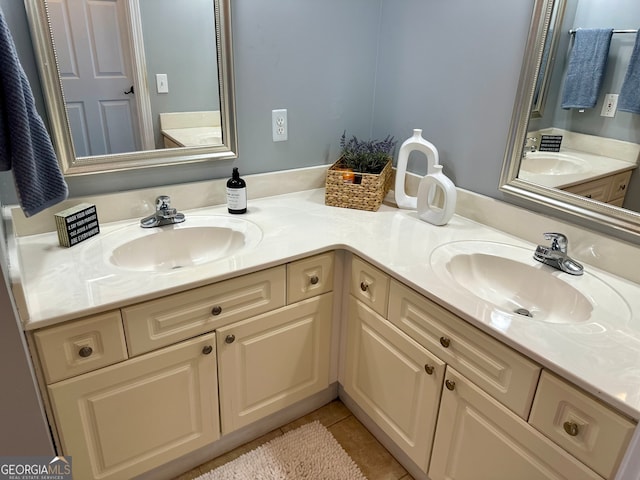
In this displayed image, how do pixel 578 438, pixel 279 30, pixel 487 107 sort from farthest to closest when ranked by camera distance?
pixel 279 30 → pixel 487 107 → pixel 578 438

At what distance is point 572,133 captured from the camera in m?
1.35

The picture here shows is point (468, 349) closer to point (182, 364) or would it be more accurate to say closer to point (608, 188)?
point (608, 188)

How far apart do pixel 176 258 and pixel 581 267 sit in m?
1.30

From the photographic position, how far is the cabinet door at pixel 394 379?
133 centimetres

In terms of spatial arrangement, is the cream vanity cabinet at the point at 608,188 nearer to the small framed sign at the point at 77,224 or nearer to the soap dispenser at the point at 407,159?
the soap dispenser at the point at 407,159

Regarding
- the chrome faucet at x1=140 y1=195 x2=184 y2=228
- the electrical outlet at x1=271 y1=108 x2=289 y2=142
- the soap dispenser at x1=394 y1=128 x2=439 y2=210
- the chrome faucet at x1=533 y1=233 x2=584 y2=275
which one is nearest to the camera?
the chrome faucet at x1=533 y1=233 x2=584 y2=275

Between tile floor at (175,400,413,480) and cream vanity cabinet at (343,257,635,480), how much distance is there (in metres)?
0.14

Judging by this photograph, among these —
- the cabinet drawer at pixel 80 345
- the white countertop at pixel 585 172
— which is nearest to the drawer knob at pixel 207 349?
the cabinet drawer at pixel 80 345

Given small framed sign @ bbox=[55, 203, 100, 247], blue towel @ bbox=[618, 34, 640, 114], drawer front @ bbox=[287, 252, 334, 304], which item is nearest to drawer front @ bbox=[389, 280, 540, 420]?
drawer front @ bbox=[287, 252, 334, 304]

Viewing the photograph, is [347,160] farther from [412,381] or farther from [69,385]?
[69,385]

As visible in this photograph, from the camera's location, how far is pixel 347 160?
1.85 metres

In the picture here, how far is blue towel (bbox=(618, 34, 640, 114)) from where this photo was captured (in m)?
1.18

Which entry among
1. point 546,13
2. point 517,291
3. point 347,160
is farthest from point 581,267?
point 347,160

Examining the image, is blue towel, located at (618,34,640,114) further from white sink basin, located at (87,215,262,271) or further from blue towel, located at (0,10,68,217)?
blue towel, located at (0,10,68,217)
